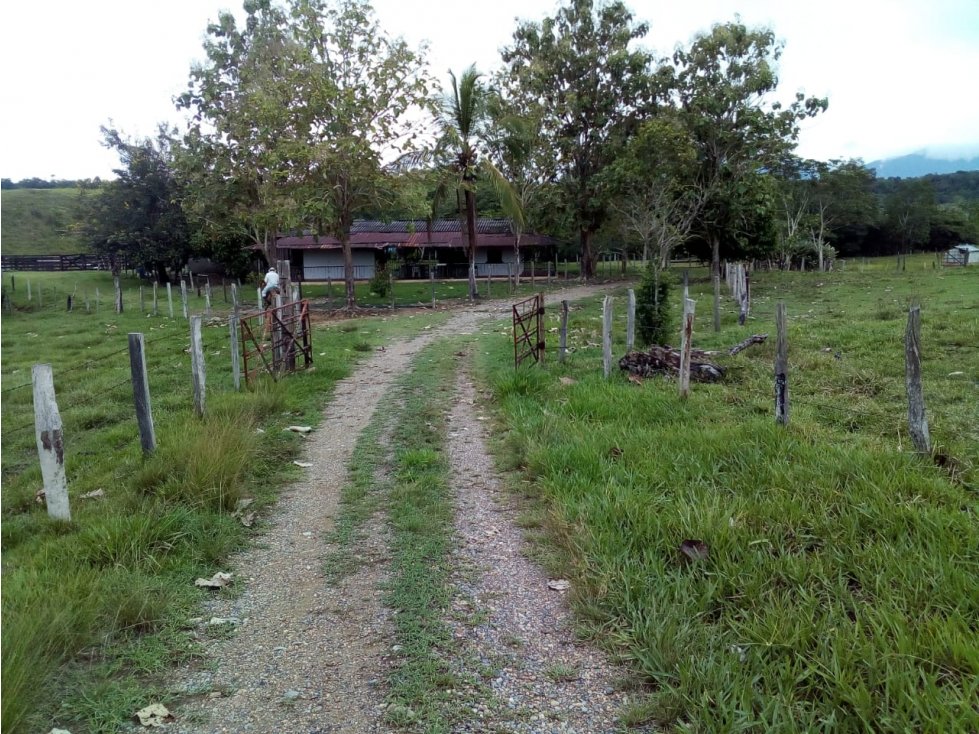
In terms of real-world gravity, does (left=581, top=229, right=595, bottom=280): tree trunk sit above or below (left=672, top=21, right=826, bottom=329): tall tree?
below

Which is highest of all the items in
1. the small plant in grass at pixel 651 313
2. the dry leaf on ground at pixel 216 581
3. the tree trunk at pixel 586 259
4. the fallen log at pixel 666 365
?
the tree trunk at pixel 586 259

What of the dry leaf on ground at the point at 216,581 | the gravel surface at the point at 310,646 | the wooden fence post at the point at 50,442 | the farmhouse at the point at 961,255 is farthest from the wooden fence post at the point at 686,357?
the farmhouse at the point at 961,255

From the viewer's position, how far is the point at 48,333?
20078mm

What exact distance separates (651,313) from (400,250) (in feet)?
98.0

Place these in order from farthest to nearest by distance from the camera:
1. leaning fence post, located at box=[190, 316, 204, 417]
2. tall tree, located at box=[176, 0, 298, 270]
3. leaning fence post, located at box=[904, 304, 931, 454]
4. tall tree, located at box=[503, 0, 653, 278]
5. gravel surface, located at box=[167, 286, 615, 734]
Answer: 1. tall tree, located at box=[503, 0, 653, 278]
2. tall tree, located at box=[176, 0, 298, 270]
3. leaning fence post, located at box=[190, 316, 204, 417]
4. leaning fence post, located at box=[904, 304, 931, 454]
5. gravel surface, located at box=[167, 286, 615, 734]

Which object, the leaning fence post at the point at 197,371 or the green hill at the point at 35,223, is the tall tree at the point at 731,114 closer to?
the leaning fence post at the point at 197,371

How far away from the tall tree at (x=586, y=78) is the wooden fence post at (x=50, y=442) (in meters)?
29.4

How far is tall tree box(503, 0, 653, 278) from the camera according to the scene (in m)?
31.7

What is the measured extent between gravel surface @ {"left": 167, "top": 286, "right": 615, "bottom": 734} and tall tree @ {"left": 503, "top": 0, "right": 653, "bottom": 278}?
1170 inches

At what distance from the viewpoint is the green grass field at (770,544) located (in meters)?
2.97

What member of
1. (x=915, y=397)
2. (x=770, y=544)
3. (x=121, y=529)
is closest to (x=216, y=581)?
(x=121, y=529)

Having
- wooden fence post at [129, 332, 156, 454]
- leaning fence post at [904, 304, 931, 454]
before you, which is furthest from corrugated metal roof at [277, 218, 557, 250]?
leaning fence post at [904, 304, 931, 454]

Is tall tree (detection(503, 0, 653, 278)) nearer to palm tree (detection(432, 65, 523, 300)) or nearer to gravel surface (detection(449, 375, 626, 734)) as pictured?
palm tree (detection(432, 65, 523, 300))

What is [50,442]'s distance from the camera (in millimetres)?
4859
